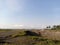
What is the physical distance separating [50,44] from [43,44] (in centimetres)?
127

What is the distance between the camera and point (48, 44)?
2764cm

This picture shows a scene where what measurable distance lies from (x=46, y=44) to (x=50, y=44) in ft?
2.46

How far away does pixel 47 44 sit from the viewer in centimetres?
2775

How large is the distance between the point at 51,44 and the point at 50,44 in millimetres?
216

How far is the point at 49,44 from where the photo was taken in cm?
2753

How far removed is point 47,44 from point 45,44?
0.37 metres

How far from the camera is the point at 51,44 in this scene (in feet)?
90.2

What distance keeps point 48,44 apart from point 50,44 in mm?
363

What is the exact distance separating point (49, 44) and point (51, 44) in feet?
1.18

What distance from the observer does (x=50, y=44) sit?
27625 millimetres

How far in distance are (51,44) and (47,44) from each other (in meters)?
0.75

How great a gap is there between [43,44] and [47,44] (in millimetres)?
732
